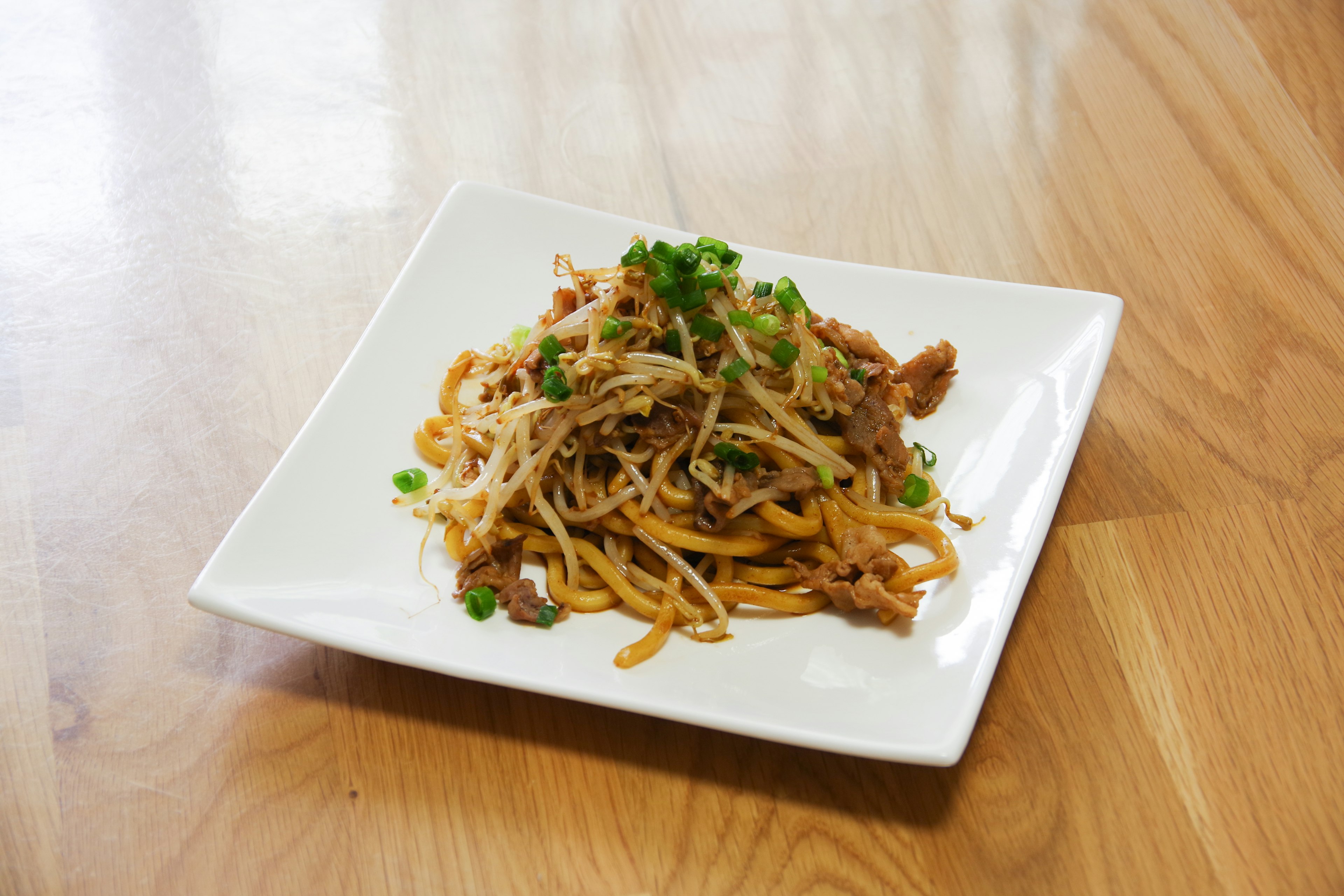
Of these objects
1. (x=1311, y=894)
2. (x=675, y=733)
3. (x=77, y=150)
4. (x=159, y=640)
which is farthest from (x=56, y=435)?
(x=1311, y=894)

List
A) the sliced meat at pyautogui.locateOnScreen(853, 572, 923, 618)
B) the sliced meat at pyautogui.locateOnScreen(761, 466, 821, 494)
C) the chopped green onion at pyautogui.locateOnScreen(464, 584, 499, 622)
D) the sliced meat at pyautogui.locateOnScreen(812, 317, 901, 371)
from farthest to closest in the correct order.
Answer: the sliced meat at pyautogui.locateOnScreen(812, 317, 901, 371) < the sliced meat at pyautogui.locateOnScreen(761, 466, 821, 494) < the chopped green onion at pyautogui.locateOnScreen(464, 584, 499, 622) < the sliced meat at pyautogui.locateOnScreen(853, 572, 923, 618)

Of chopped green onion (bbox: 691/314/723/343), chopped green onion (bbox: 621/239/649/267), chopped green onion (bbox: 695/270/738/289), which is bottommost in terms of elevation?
chopped green onion (bbox: 691/314/723/343)

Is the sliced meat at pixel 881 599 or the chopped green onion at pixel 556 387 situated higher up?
the chopped green onion at pixel 556 387

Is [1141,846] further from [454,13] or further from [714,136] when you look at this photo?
[454,13]

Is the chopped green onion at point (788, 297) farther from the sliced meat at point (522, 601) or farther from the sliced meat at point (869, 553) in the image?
the sliced meat at point (522, 601)

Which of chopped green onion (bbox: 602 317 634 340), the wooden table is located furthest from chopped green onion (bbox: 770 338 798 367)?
the wooden table

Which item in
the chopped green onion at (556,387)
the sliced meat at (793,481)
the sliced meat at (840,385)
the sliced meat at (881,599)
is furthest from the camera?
the sliced meat at (840,385)

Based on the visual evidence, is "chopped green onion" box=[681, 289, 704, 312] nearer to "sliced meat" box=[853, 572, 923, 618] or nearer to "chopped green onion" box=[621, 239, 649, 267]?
"chopped green onion" box=[621, 239, 649, 267]

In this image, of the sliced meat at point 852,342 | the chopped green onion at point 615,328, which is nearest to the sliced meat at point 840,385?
the sliced meat at point 852,342

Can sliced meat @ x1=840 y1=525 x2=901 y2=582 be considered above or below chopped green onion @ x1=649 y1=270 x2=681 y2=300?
below
